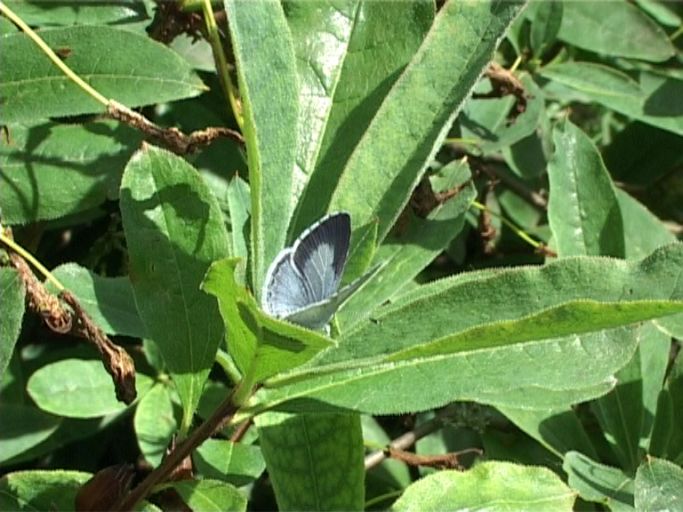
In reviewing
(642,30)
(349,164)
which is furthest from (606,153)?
(349,164)

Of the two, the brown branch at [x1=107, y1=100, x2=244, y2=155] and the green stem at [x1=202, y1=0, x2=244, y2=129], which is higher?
the green stem at [x1=202, y1=0, x2=244, y2=129]

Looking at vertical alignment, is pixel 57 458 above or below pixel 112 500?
below

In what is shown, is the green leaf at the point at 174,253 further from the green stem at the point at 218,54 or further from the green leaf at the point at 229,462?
the green stem at the point at 218,54

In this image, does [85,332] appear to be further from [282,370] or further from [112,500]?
[282,370]

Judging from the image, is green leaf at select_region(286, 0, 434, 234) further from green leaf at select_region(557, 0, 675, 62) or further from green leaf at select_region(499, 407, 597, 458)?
green leaf at select_region(557, 0, 675, 62)

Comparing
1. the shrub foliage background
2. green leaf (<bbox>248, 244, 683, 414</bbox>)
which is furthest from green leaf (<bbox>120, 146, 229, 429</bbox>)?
green leaf (<bbox>248, 244, 683, 414</bbox>)

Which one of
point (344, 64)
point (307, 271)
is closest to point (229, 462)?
point (307, 271)
